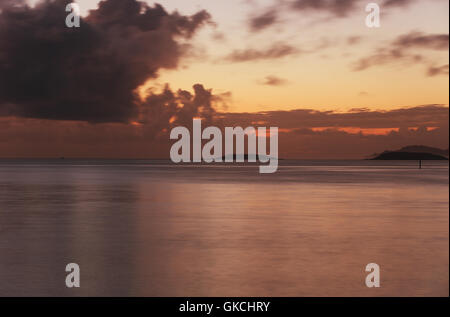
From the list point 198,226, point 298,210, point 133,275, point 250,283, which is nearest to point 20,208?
point 198,226

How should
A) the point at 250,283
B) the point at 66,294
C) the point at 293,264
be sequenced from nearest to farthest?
the point at 66,294 < the point at 250,283 < the point at 293,264

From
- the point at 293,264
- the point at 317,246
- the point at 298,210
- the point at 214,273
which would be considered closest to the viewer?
the point at 214,273

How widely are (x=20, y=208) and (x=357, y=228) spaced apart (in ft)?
70.2

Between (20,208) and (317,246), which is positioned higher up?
(20,208)

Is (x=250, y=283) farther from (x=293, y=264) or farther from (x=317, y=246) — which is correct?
(x=317, y=246)

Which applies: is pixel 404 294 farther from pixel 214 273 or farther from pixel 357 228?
pixel 357 228

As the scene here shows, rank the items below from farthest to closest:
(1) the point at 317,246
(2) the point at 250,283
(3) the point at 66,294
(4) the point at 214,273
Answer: (1) the point at 317,246 → (4) the point at 214,273 → (2) the point at 250,283 → (3) the point at 66,294

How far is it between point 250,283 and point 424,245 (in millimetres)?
9010

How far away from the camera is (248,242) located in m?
19.1

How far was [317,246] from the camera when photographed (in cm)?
1822

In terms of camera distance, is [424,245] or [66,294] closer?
[66,294]
